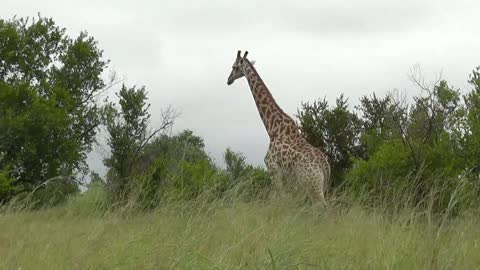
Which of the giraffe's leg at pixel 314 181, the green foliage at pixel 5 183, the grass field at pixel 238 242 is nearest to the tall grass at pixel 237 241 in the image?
the grass field at pixel 238 242

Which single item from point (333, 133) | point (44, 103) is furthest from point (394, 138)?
point (44, 103)

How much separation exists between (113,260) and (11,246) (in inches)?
54.0

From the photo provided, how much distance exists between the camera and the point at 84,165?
17219mm

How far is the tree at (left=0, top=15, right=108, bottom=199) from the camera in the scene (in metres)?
14.6

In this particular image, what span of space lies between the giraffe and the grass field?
2.59 metres

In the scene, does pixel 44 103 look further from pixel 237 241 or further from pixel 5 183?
pixel 237 241

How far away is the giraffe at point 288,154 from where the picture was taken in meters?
8.89

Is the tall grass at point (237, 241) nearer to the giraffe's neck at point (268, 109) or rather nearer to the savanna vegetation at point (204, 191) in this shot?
the savanna vegetation at point (204, 191)

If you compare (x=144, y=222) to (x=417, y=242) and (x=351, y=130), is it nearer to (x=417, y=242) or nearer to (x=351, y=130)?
(x=417, y=242)

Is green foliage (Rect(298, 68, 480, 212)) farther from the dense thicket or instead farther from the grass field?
the grass field

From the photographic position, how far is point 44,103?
1484 cm

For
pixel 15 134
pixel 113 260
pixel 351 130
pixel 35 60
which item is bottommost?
pixel 113 260

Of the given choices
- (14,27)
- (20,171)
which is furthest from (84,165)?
(14,27)

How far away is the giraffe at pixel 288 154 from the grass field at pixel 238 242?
2.59 meters
